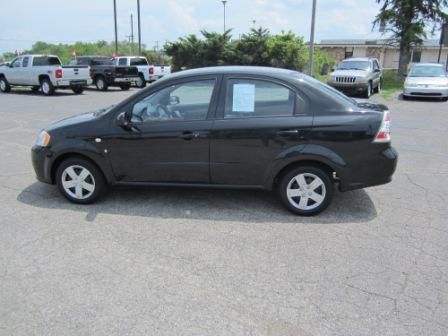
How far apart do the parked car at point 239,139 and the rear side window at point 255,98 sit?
0.4 inches

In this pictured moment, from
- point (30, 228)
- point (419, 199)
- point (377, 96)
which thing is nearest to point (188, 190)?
point (30, 228)

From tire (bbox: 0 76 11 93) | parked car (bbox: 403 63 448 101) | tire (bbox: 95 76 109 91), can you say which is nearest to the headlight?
parked car (bbox: 403 63 448 101)

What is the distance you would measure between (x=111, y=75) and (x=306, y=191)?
1974 cm

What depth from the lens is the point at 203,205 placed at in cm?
498

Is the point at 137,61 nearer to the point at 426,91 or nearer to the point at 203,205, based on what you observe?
the point at 426,91

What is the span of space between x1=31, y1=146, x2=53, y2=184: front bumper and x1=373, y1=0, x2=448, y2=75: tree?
28.0 meters

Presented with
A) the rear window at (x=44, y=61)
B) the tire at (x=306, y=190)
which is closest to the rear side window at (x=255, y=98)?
the tire at (x=306, y=190)

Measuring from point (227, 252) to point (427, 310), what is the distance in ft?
5.55

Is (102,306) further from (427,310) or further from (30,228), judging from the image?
(427,310)

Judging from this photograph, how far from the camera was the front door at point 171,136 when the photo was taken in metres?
4.65

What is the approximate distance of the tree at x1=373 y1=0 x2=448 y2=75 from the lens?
27.4m

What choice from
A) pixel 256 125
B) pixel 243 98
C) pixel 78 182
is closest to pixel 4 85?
pixel 78 182

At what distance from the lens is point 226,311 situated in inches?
116

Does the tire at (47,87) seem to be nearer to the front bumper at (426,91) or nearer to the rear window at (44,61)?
the rear window at (44,61)
